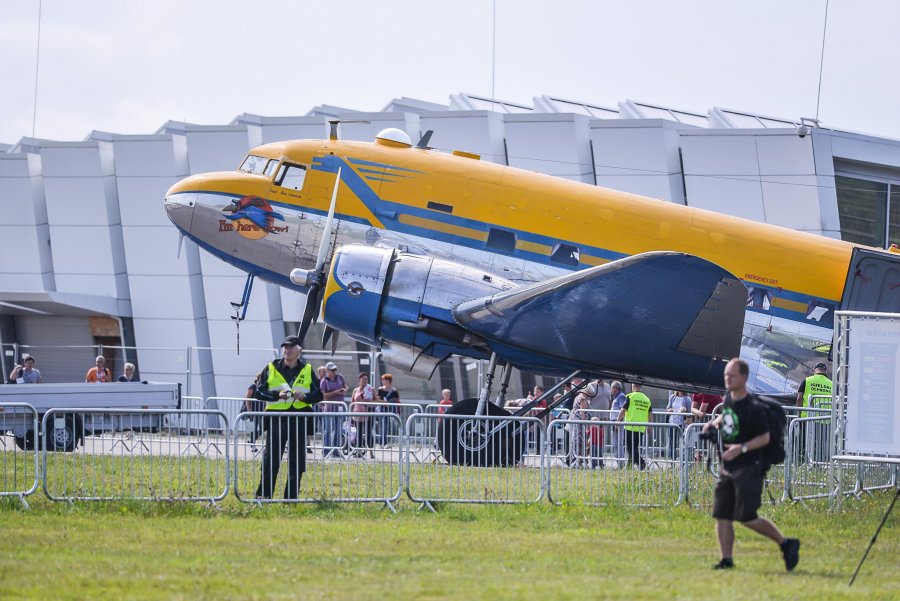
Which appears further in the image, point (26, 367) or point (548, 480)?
point (26, 367)

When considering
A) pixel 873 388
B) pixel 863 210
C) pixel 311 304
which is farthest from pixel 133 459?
pixel 863 210

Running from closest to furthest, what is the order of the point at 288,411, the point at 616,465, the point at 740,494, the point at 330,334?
the point at 740,494, the point at 288,411, the point at 616,465, the point at 330,334

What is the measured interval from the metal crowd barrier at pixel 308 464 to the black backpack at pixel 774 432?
452 cm

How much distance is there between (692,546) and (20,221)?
109 feet

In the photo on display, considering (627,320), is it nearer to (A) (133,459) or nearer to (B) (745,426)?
(B) (745,426)

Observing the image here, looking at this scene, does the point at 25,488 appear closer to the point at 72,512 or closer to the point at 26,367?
the point at 72,512

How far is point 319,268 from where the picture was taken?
17469 mm

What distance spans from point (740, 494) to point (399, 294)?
8.45 meters

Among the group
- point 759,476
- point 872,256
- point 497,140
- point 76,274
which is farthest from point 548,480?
point 76,274

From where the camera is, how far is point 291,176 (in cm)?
1820

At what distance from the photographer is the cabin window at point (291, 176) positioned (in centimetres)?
1814

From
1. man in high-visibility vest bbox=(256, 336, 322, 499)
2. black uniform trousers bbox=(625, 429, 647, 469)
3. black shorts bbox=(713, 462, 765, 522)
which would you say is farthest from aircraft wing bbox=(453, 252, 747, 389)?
black shorts bbox=(713, 462, 765, 522)

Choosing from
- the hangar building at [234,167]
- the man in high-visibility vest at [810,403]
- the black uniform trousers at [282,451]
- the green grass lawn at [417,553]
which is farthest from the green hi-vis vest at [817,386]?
the hangar building at [234,167]

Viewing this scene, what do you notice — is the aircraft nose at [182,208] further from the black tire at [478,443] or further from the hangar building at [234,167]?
the hangar building at [234,167]
